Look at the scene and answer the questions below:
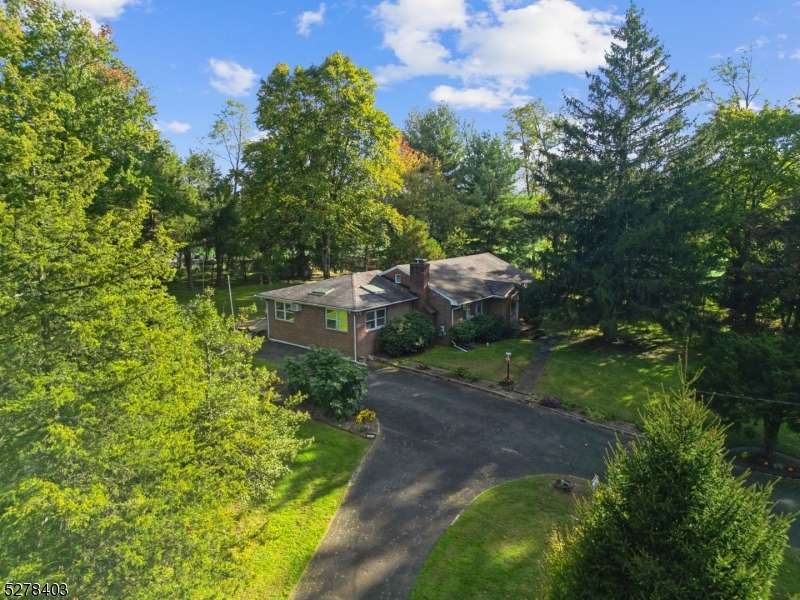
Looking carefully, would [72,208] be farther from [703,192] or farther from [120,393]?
[703,192]

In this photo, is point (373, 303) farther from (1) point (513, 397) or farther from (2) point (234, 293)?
(2) point (234, 293)

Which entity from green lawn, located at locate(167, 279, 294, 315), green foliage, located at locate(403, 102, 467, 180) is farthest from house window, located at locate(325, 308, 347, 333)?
green foliage, located at locate(403, 102, 467, 180)

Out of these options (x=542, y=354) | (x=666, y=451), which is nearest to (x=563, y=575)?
(x=666, y=451)

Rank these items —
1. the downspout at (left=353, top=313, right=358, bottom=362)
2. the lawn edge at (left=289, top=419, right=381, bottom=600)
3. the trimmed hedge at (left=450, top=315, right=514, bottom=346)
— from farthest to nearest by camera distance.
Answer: the trimmed hedge at (left=450, top=315, right=514, bottom=346) → the downspout at (left=353, top=313, right=358, bottom=362) → the lawn edge at (left=289, top=419, right=381, bottom=600)

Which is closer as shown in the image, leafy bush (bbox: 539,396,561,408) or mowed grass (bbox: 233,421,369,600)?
mowed grass (bbox: 233,421,369,600)

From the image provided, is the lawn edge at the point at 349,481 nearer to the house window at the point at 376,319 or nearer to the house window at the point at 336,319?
the house window at the point at 336,319

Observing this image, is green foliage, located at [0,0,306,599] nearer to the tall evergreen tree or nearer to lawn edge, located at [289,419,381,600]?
lawn edge, located at [289,419,381,600]
